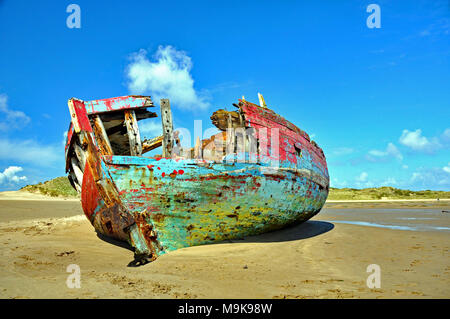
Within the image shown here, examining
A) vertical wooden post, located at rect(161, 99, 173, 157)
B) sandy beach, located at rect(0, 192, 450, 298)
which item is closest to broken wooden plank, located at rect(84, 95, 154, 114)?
vertical wooden post, located at rect(161, 99, 173, 157)

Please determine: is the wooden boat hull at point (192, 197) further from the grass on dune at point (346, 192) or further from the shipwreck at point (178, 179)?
the grass on dune at point (346, 192)

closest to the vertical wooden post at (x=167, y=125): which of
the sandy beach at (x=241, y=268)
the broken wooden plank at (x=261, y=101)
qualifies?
the sandy beach at (x=241, y=268)

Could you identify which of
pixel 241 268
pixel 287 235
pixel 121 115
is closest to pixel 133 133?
pixel 121 115

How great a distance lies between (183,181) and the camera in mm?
4727

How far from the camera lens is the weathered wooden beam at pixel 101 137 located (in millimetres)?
5090

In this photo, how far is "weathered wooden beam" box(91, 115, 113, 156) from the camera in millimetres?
5090

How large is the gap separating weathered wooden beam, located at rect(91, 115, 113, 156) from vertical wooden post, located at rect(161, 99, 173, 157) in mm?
1037

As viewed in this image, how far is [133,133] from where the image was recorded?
17.6ft

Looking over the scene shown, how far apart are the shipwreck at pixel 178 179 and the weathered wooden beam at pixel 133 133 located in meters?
0.02

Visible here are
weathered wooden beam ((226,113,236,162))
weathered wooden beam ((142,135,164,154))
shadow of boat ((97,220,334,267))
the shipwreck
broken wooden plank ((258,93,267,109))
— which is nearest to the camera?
the shipwreck

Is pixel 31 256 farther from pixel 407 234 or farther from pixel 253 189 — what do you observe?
pixel 407 234

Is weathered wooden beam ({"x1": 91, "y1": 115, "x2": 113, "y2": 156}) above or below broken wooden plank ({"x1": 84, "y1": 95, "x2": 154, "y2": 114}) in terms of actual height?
below

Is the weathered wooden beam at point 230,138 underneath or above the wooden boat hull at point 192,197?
above

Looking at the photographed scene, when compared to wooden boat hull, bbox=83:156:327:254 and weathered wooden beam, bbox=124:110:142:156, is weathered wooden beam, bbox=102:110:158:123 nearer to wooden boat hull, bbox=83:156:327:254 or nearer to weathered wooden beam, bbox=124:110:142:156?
weathered wooden beam, bbox=124:110:142:156
